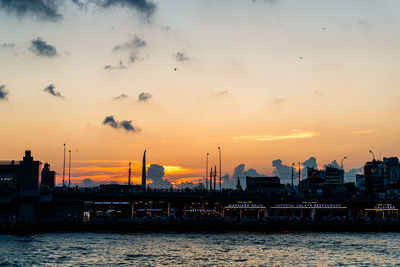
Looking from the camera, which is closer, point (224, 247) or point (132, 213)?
point (224, 247)

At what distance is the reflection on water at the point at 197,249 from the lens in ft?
274

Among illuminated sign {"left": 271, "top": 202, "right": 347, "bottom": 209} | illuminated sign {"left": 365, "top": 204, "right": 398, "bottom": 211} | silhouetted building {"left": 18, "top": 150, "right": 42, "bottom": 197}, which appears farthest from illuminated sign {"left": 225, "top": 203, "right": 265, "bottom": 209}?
silhouetted building {"left": 18, "top": 150, "right": 42, "bottom": 197}

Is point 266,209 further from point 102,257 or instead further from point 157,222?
point 102,257

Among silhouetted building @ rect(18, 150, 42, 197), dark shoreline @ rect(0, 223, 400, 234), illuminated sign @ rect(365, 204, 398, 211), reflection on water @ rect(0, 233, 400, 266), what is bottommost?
reflection on water @ rect(0, 233, 400, 266)

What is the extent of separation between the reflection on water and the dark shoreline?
13275 mm

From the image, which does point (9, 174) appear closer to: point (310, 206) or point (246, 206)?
point (246, 206)

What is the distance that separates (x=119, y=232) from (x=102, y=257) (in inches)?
1951

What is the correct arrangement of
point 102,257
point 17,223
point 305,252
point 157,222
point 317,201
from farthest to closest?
point 317,201
point 157,222
point 17,223
point 305,252
point 102,257

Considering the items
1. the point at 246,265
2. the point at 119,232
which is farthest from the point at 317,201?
the point at 246,265

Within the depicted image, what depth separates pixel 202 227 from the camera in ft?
489

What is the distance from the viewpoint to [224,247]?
334 feet

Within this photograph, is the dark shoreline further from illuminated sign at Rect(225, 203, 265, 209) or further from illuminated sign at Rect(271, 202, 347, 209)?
illuminated sign at Rect(225, 203, 265, 209)

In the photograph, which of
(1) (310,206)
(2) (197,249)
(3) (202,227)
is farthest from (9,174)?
(1) (310,206)

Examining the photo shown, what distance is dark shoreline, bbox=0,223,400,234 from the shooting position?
→ 138 m
